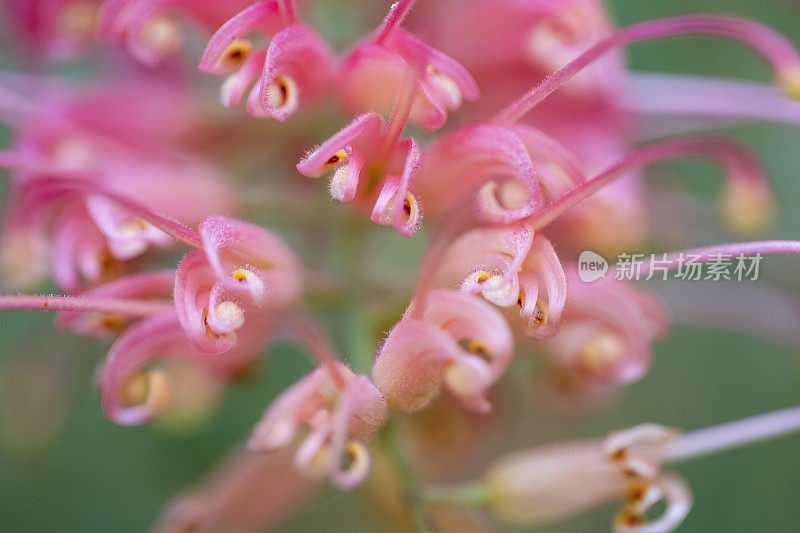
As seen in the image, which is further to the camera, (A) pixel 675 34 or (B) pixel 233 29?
(A) pixel 675 34

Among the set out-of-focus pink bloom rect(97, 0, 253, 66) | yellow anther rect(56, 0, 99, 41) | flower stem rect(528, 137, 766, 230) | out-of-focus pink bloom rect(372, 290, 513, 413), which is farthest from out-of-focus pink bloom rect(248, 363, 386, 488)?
yellow anther rect(56, 0, 99, 41)

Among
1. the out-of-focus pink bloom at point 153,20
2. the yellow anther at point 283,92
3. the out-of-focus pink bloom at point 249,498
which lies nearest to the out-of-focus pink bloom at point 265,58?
the yellow anther at point 283,92

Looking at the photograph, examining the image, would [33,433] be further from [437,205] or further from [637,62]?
[637,62]

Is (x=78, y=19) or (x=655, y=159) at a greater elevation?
(x=655, y=159)

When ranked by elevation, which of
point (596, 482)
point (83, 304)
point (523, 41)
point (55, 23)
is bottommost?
point (83, 304)

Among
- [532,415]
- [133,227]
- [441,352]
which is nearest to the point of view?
[441,352]

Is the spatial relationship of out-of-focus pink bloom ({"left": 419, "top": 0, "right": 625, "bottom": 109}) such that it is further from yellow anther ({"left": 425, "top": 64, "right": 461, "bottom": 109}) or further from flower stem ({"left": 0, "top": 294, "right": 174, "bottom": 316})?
flower stem ({"left": 0, "top": 294, "right": 174, "bottom": 316})

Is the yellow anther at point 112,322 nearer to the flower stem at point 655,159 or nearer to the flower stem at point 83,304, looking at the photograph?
the flower stem at point 83,304

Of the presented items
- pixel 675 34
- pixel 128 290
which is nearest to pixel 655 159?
pixel 675 34

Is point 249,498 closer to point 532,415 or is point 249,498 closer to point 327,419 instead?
point 327,419
